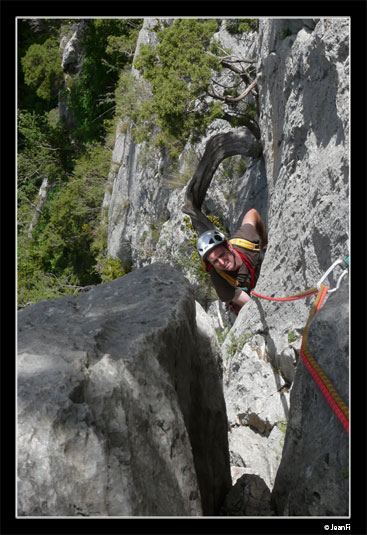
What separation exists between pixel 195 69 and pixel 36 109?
54.7ft

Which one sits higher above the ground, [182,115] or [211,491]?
[182,115]

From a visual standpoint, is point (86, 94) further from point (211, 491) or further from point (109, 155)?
point (211, 491)

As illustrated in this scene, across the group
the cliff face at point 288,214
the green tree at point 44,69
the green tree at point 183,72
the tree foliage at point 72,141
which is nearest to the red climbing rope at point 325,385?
the cliff face at point 288,214

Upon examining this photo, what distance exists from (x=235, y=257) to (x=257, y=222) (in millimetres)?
743

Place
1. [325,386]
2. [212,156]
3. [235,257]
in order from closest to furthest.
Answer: [325,386], [235,257], [212,156]

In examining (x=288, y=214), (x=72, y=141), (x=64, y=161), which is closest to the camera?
(x=288, y=214)

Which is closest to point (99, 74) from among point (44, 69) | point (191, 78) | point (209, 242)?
point (44, 69)

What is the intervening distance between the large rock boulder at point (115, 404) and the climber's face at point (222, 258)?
2.52 m

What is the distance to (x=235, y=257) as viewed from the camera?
232 inches

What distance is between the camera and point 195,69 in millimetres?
6918

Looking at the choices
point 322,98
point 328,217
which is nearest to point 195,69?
point 322,98

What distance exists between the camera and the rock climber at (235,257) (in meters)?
5.74

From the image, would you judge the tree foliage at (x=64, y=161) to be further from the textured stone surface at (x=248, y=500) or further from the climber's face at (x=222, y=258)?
the textured stone surface at (x=248, y=500)

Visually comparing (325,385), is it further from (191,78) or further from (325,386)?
(191,78)
